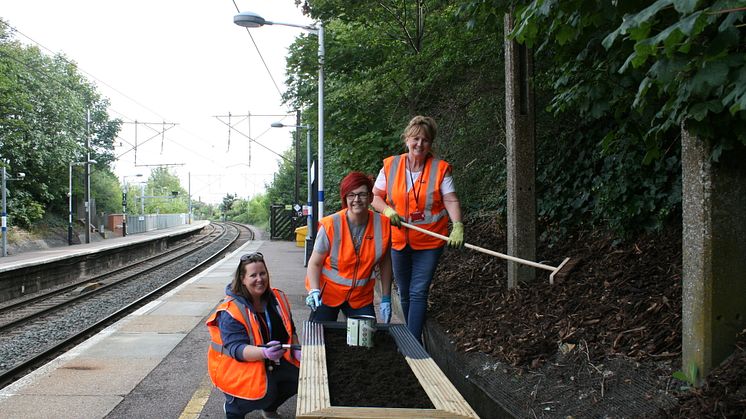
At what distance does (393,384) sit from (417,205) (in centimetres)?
215

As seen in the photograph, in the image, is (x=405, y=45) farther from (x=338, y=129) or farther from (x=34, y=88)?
(x=34, y=88)

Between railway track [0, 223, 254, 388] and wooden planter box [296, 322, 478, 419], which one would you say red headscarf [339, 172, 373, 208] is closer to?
wooden planter box [296, 322, 478, 419]

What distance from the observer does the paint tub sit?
357 centimetres

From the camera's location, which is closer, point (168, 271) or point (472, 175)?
point (472, 175)

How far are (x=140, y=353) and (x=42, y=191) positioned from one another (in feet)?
129

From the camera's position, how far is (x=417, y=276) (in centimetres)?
493

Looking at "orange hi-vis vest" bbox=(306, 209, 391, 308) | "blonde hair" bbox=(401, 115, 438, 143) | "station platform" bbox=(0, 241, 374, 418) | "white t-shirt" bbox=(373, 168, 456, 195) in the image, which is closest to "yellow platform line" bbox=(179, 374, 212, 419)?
"station platform" bbox=(0, 241, 374, 418)

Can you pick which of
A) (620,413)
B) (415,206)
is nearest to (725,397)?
(620,413)

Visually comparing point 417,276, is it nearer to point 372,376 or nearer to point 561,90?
point 561,90

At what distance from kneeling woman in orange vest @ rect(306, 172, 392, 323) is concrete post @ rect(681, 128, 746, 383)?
2048 mm

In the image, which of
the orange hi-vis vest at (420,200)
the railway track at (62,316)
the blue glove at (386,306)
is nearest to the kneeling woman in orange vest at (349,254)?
the blue glove at (386,306)

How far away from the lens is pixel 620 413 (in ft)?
10.1

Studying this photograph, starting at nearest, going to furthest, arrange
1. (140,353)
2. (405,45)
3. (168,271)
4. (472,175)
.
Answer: (140,353) → (472,175) → (405,45) → (168,271)

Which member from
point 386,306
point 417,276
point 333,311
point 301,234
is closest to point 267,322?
point 333,311
